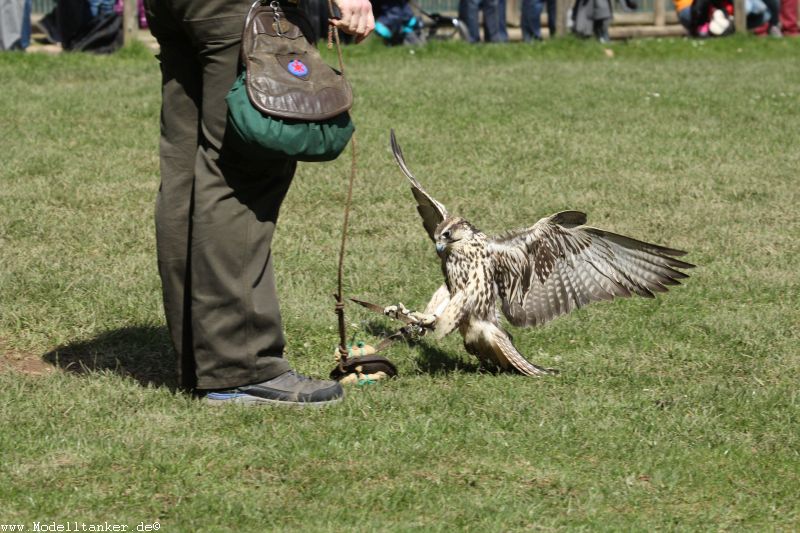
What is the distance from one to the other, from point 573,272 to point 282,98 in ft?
6.41

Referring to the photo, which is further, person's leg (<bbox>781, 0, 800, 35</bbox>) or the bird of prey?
person's leg (<bbox>781, 0, 800, 35</bbox>)

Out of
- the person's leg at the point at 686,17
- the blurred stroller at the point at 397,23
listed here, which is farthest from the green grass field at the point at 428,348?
the person's leg at the point at 686,17

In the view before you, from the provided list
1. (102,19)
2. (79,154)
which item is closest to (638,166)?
(79,154)

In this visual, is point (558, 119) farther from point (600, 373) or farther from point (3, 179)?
point (600, 373)

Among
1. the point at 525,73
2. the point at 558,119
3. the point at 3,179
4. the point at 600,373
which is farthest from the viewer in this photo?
the point at 525,73

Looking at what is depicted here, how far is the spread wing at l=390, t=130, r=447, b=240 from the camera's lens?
5812mm

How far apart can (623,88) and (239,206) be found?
9.00 meters

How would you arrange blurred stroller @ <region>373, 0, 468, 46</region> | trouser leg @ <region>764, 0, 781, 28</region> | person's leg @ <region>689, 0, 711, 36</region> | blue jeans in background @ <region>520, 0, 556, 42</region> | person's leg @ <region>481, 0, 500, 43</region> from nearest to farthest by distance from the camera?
1. blurred stroller @ <region>373, 0, 468, 46</region>
2. person's leg @ <region>481, 0, 500, 43</region>
3. blue jeans in background @ <region>520, 0, 556, 42</region>
4. person's leg @ <region>689, 0, 711, 36</region>
5. trouser leg @ <region>764, 0, 781, 28</region>

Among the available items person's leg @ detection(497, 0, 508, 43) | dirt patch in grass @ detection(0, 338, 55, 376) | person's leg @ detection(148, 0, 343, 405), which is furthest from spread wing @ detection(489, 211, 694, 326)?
person's leg @ detection(497, 0, 508, 43)

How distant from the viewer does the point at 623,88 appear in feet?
42.8

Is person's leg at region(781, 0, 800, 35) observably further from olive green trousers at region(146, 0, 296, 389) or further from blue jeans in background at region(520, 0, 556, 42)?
olive green trousers at region(146, 0, 296, 389)

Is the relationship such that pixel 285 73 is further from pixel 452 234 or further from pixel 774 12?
pixel 774 12

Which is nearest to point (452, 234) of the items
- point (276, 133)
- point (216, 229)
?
point (216, 229)

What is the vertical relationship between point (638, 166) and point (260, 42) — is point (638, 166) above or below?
below
